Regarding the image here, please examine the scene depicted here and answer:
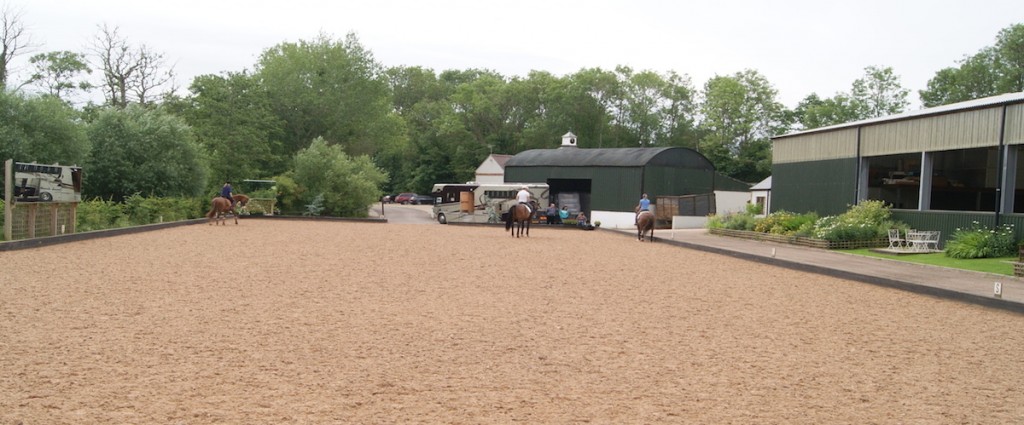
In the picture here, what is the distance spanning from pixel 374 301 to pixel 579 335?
325 centimetres

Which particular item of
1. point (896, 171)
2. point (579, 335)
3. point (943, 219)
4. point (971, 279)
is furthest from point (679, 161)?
point (579, 335)

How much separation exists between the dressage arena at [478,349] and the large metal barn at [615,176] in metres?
25.6

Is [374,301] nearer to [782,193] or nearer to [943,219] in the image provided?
[943,219]

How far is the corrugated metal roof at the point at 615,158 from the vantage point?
38938 millimetres

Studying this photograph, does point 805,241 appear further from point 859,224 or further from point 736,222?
point 736,222

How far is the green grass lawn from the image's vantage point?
1512cm

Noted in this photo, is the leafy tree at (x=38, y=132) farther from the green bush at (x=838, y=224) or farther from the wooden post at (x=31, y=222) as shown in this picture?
the green bush at (x=838, y=224)

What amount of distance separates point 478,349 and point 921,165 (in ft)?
65.8

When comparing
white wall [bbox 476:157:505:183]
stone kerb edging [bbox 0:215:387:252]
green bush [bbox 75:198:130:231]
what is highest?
white wall [bbox 476:157:505:183]

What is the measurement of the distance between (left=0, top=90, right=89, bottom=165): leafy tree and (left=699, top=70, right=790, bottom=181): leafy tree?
51.0m

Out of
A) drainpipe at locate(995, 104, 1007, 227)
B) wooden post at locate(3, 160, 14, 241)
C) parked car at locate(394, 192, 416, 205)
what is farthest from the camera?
parked car at locate(394, 192, 416, 205)

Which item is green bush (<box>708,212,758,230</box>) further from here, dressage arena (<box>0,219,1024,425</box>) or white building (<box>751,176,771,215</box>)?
dressage arena (<box>0,219,1024,425</box>)

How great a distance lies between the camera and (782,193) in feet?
96.9

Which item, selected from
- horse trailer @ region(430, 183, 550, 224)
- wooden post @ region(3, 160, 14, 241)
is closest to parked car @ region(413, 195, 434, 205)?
horse trailer @ region(430, 183, 550, 224)
